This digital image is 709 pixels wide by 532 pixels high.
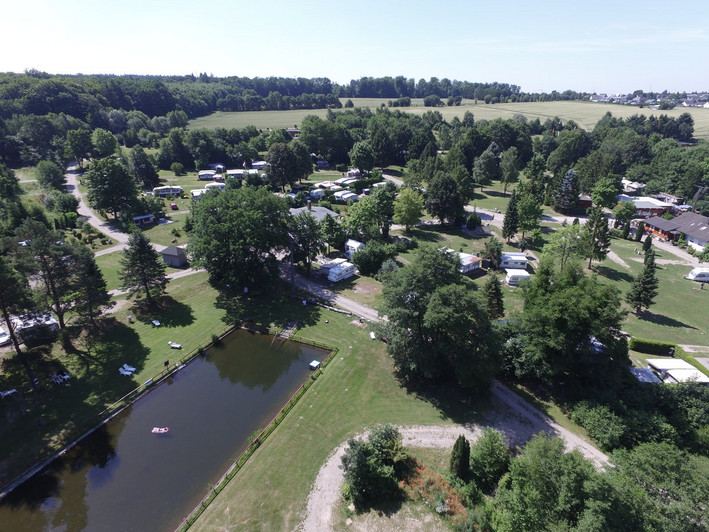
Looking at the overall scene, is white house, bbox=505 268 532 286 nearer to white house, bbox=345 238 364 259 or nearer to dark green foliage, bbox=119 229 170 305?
white house, bbox=345 238 364 259

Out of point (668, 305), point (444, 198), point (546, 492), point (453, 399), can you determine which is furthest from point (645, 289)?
point (444, 198)

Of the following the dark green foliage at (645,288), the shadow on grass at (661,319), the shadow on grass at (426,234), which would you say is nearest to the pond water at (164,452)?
the shadow on grass at (426,234)

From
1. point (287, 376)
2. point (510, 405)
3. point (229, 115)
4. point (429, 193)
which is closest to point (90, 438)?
point (287, 376)

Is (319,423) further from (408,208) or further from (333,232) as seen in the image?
(408,208)

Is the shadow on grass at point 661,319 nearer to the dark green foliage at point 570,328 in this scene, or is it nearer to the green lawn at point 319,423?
the dark green foliage at point 570,328

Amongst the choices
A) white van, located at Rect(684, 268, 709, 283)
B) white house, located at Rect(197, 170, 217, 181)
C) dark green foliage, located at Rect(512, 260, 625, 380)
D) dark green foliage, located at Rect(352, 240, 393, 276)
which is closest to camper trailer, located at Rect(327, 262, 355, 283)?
dark green foliage, located at Rect(352, 240, 393, 276)
